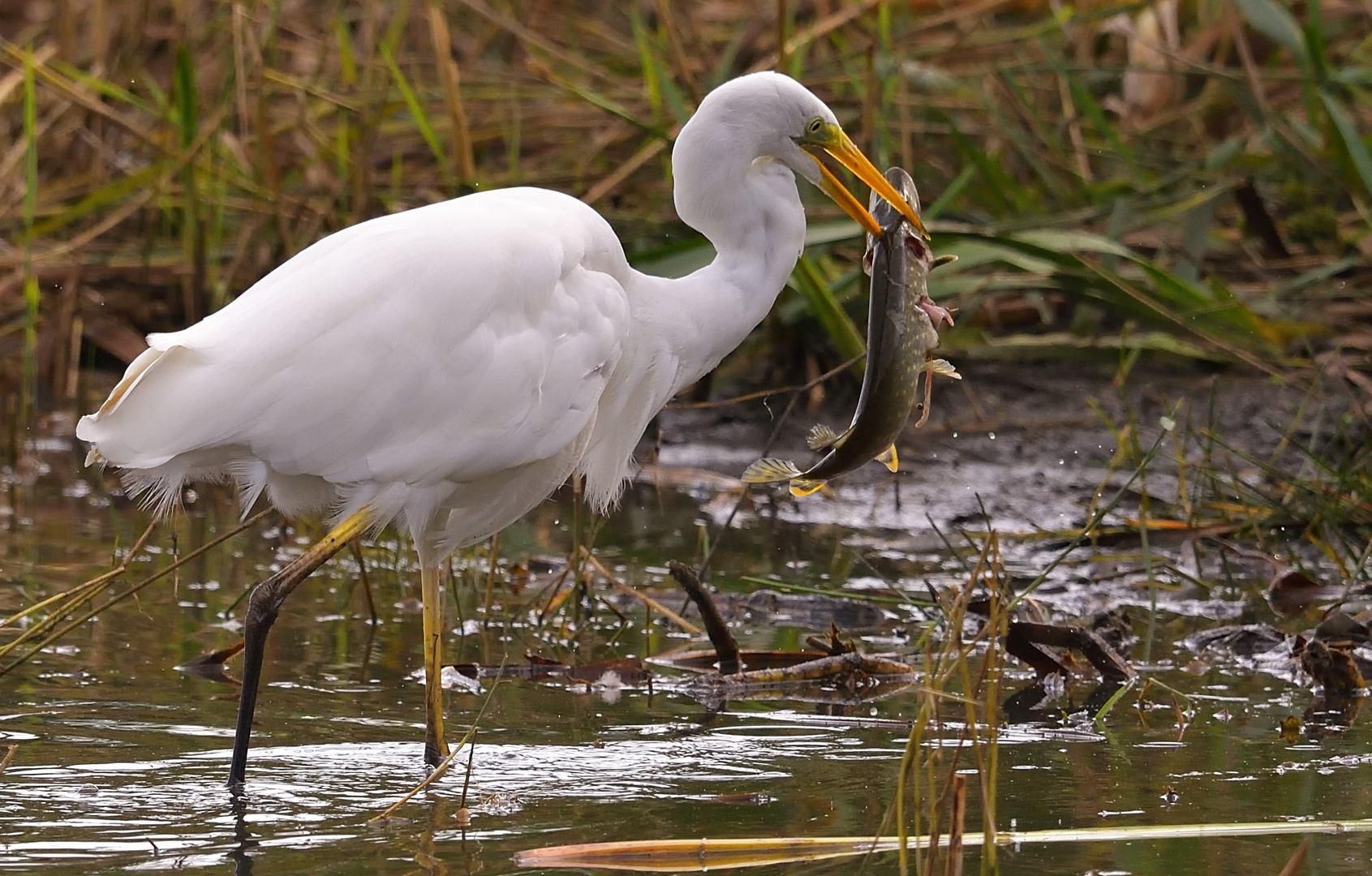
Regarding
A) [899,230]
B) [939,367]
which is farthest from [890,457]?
[899,230]

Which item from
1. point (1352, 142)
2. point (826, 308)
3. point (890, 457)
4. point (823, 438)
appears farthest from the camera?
point (1352, 142)

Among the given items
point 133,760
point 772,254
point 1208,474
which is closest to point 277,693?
point 133,760

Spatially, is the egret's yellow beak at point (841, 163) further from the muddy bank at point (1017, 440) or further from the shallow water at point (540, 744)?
the muddy bank at point (1017, 440)

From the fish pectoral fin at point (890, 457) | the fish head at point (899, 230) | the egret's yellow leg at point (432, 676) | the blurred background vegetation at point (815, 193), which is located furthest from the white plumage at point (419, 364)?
the blurred background vegetation at point (815, 193)

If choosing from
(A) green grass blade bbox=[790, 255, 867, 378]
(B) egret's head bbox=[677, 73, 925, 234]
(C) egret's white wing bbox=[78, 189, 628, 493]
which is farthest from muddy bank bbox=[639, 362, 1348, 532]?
(C) egret's white wing bbox=[78, 189, 628, 493]

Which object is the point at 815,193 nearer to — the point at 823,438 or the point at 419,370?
the point at 823,438

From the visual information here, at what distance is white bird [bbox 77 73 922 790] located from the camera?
341 cm

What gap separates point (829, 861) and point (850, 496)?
3.50 meters

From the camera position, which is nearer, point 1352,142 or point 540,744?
point 540,744

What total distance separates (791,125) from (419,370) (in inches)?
36.7

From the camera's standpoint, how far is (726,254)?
3.90 m

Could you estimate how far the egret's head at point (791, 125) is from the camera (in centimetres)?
376

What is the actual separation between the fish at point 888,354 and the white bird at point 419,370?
7 centimetres

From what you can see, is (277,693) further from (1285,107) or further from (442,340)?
(1285,107)
